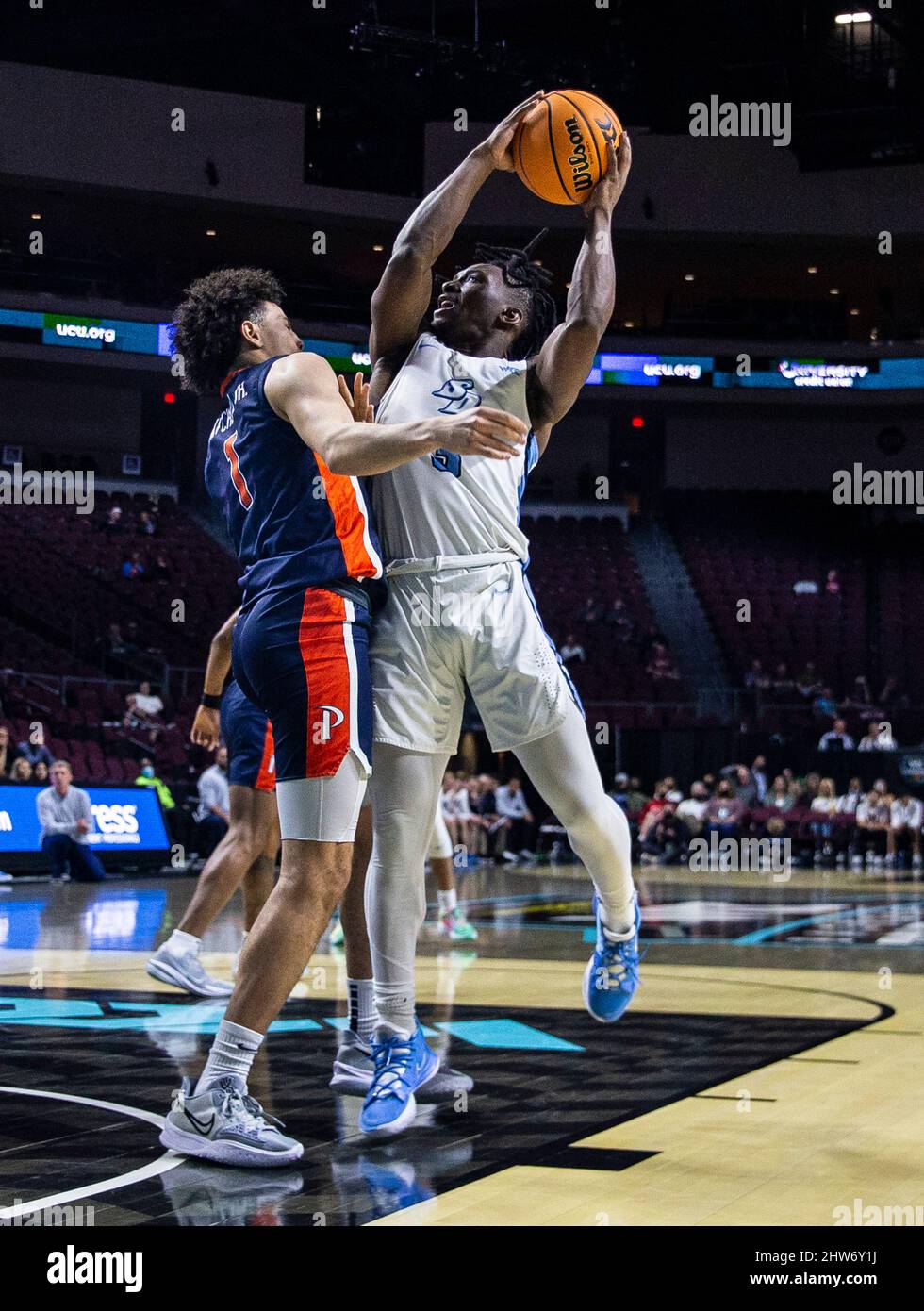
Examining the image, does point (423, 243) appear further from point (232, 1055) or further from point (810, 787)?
point (810, 787)

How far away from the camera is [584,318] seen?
3529 mm

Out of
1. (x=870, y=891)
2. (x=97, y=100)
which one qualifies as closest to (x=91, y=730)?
(x=870, y=891)

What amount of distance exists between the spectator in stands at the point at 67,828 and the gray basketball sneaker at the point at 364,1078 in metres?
9.07

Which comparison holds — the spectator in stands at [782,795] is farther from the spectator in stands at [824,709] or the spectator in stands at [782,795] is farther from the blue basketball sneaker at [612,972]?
the blue basketball sneaker at [612,972]

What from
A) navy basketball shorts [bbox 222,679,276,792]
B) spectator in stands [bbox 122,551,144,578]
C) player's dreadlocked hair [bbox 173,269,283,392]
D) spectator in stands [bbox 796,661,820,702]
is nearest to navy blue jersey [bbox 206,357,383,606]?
player's dreadlocked hair [bbox 173,269,283,392]

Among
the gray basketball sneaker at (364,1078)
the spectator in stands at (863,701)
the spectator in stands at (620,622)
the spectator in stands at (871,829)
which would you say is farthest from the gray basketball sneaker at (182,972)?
the spectator in stands at (620,622)

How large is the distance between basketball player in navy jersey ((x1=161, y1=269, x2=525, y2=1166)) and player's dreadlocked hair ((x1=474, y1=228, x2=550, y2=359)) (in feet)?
2.17

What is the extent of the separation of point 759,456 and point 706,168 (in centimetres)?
637

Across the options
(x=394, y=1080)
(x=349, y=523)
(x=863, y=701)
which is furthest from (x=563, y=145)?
(x=863, y=701)

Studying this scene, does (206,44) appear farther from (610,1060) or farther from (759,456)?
(610,1060)

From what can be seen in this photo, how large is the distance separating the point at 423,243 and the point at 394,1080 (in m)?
1.97

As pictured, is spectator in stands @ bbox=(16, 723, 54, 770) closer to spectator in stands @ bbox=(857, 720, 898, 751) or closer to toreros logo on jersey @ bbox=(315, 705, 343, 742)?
spectator in stands @ bbox=(857, 720, 898, 751)

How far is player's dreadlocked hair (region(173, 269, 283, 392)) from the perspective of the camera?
3.49 meters

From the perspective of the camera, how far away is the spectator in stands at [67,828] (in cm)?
1273
